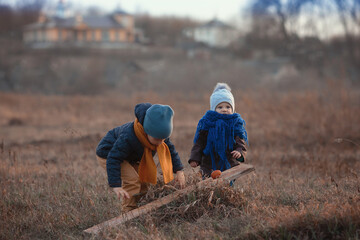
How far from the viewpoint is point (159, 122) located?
353 cm

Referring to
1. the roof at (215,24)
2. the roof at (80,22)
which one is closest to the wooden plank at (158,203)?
the roof at (80,22)

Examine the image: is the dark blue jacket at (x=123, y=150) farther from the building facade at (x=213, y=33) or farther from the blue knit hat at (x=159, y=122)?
the building facade at (x=213, y=33)

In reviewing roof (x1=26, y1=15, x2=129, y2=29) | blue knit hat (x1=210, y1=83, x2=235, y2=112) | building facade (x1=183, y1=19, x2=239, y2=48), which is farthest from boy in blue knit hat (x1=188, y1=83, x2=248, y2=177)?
roof (x1=26, y1=15, x2=129, y2=29)

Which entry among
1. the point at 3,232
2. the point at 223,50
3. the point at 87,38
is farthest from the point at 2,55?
the point at 3,232

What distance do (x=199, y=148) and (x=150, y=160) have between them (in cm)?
94

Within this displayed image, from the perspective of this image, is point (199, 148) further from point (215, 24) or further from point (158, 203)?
point (215, 24)

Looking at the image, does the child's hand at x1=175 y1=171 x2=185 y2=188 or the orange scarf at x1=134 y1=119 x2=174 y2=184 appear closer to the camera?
the orange scarf at x1=134 y1=119 x2=174 y2=184

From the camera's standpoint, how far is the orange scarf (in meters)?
3.76

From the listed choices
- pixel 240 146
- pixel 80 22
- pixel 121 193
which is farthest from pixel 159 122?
pixel 80 22

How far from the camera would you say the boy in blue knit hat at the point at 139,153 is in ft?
11.7

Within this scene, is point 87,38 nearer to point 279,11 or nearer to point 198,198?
point 279,11

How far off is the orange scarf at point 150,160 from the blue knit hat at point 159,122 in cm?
18

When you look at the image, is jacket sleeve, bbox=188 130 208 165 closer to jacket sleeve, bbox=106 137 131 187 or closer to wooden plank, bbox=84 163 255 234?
wooden plank, bbox=84 163 255 234

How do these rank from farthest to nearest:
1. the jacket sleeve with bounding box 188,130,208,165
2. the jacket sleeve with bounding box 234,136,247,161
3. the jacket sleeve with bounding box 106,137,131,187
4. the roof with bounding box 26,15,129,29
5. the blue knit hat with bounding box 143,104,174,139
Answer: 1. the roof with bounding box 26,15,129,29
2. the jacket sleeve with bounding box 188,130,208,165
3. the jacket sleeve with bounding box 234,136,247,161
4. the jacket sleeve with bounding box 106,137,131,187
5. the blue knit hat with bounding box 143,104,174,139
